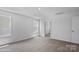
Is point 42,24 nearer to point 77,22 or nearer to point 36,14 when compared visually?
point 36,14

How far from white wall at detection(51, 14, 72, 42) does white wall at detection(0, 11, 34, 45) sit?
607 millimetres

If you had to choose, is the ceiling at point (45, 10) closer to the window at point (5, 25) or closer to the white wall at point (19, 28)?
the white wall at point (19, 28)

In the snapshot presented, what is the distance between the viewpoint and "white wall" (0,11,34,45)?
69.6 inches

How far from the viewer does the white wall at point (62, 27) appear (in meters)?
1.82

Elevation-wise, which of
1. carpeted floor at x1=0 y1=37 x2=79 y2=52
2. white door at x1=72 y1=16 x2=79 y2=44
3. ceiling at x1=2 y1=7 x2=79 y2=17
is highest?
ceiling at x1=2 y1=7 x2=79 y2=17

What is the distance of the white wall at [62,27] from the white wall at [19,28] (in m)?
0.61

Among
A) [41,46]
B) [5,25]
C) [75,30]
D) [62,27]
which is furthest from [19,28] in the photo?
[75,30]

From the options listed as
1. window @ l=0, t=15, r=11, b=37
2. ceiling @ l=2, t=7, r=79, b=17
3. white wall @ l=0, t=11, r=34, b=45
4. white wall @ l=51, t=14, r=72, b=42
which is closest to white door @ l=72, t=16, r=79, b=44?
white wall @ l=51, t=14, r=72, b=42

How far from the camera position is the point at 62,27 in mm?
1857

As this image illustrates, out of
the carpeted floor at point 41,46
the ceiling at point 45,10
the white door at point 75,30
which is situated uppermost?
the ceiling at point 45,10

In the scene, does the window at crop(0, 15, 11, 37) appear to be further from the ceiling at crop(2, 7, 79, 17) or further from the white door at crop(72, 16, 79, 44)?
the white door at crop(72, 16, 79, 44)

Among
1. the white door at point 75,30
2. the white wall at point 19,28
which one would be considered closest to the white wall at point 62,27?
the white door at point 75,30

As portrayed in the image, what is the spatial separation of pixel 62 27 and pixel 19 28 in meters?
1.13
